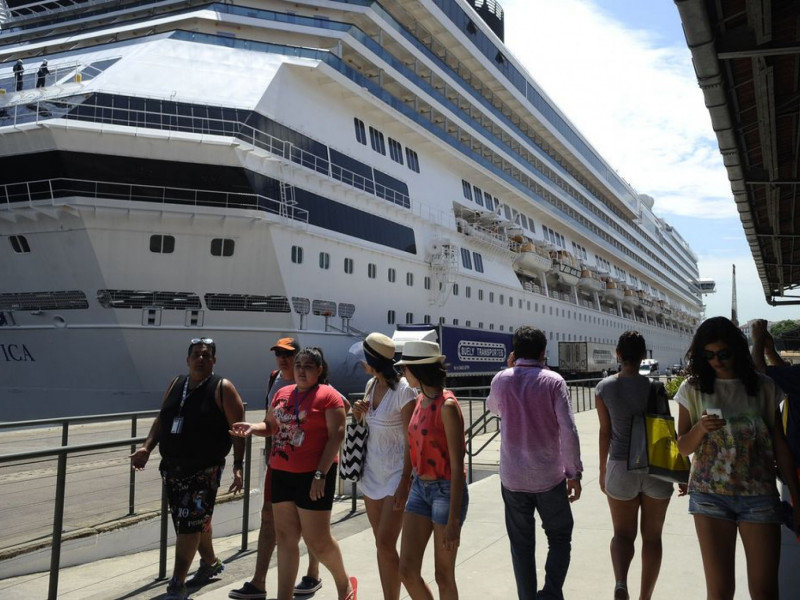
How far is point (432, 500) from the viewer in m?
3.87

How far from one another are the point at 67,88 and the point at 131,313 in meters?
6.35

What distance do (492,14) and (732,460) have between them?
44.8 meters

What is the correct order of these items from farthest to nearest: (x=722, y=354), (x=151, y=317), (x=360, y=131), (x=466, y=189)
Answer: (x=466, y=189) → (x=360, y=131) → (x=151, y=317) → (x=722, y=354)

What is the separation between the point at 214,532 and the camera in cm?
701

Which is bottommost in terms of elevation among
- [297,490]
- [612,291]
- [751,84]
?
[297,490]

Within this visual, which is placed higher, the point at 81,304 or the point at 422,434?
the point at 81,304

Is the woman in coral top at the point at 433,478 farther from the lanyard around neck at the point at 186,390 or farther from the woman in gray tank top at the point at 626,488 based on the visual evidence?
the lanyard around neck at the point at 186,390

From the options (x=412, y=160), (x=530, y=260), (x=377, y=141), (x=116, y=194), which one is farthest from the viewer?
(x=530, y=260)

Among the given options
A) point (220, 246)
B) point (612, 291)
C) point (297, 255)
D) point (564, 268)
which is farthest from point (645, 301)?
point (220, 246)

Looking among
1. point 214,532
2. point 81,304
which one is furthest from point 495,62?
point 214,532

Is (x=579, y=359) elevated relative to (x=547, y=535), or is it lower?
lower

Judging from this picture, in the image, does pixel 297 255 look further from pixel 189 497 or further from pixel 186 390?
pixel 189 497

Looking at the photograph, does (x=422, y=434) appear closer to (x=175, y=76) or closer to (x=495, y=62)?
(x=175, y=76)

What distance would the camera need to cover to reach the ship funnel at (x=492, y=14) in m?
43.1
